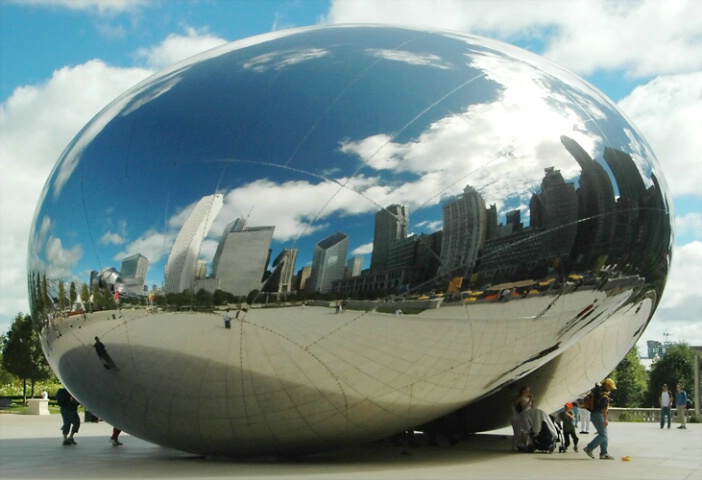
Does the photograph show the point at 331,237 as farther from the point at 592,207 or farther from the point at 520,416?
the point at 520,416

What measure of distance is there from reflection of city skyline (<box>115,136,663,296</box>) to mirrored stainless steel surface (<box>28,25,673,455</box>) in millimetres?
23

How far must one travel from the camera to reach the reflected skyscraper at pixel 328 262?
952 centimetres

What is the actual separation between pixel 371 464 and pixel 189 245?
3886 mm

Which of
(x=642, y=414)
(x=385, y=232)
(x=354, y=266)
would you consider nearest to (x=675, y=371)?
(x=642, y=414)

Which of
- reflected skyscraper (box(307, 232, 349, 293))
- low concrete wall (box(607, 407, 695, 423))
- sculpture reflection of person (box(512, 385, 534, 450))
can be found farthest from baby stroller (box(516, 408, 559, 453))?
low concrete wall (box(607, 407, 695, 423))

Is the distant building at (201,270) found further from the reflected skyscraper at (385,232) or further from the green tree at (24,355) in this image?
the green tree at (24,355)

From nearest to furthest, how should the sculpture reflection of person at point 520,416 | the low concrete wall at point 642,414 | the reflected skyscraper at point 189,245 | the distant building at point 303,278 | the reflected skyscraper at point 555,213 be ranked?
the distant building at point 303,278 < the reflected skyscraper at point 189,245 < the reflected skyscraper at point 555,213 < the sculpture reflection of person at point 520,416 < the low concrete wall at point 642,414

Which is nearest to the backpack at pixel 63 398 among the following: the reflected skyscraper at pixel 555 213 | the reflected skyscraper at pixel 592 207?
the reflected skyscraper at pixel 555 213

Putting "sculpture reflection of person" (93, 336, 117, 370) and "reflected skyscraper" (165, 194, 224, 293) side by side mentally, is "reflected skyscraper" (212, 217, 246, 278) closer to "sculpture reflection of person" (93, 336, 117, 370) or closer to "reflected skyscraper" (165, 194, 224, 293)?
"reflected skyscraper" (165, 194, 224, 293)

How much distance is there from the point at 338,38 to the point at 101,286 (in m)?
4.36

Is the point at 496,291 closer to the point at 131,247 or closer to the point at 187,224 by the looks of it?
the point at 187,224

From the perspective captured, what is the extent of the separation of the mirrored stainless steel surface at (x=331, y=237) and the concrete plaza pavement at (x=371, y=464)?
A: 411 millimetres

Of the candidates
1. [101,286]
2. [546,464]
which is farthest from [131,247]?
[546,464]

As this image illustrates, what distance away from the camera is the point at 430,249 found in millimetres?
9703
